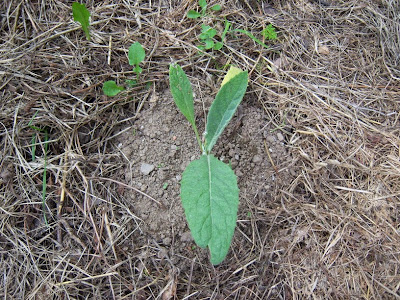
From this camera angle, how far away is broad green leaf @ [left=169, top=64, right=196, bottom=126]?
125 cm

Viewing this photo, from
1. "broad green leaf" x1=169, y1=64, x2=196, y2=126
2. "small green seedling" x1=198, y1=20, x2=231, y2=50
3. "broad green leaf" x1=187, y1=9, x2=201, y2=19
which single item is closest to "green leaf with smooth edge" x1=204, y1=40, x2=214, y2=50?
"small green seedling" x1=198, y1=20, x2=231, y2=50

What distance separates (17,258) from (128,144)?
0.64m

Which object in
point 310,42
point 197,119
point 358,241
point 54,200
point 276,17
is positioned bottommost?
point 358,241

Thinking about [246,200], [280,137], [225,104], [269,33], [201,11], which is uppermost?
[201,11]

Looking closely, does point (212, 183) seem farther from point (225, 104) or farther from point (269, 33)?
point (269, 33)

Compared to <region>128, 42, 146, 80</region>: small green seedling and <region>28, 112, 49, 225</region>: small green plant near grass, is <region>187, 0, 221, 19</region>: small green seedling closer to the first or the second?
<region>128, 42, 146, 80</region>: small green seedling

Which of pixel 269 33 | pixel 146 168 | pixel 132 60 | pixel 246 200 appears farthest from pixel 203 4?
pixel 246 200

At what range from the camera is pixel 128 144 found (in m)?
1.37

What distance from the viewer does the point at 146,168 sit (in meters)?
1.32

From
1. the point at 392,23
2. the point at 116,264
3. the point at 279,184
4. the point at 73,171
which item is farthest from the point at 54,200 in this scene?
the point at 392,23

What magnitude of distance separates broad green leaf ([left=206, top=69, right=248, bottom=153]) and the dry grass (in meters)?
0.21

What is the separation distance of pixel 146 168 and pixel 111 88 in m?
0.41

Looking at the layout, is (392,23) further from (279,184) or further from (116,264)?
(116,264)

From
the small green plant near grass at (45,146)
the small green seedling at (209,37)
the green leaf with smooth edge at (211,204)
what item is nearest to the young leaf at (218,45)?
the small green seedling at (209,37)
